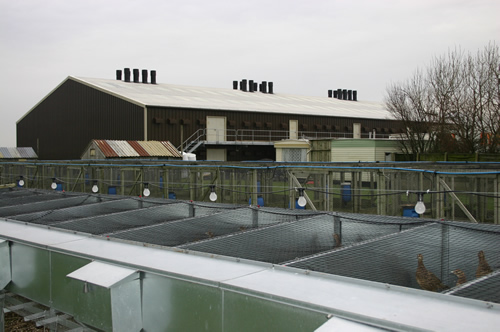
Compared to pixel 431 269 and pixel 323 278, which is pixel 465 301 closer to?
pixel 323 278

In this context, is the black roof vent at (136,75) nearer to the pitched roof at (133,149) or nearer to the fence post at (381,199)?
the pitched roof at (133,149)

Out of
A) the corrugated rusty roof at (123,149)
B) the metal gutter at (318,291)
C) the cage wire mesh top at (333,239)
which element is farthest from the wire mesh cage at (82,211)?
the corrugated rusty roof at (123,149)

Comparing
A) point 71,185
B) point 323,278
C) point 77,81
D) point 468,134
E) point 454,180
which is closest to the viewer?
point 323,278

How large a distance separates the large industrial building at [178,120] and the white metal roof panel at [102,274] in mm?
36091

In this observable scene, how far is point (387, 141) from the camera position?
3497cm

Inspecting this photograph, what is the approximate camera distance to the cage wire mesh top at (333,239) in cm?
429

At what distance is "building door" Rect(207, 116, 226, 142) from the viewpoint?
44.7 metres

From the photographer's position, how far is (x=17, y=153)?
172 ft

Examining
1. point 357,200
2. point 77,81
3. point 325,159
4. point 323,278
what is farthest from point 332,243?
point 77,81

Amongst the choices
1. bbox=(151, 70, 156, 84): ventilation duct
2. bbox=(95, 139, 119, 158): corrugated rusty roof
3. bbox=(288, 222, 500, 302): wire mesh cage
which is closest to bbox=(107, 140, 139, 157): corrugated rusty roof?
bbox=(95, 139, 119, 158): corrugated rusty roof

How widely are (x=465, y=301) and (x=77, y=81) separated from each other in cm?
4871

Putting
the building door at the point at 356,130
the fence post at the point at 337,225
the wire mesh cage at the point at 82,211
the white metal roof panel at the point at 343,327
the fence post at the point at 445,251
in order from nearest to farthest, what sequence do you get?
the white metal roof panel at the point at 343,327 → the fence post at the point at 445,251 → the fence post at the point at 337,225 → the wire mesh cage at the point at 82,211 → the building door at the point at 356,130

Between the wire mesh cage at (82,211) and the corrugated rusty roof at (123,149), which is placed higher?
the corrugated rusty roof at (123,149)

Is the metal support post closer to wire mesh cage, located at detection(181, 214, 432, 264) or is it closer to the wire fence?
wire mesh cage, located at detection(181, 214, 432, 264)
